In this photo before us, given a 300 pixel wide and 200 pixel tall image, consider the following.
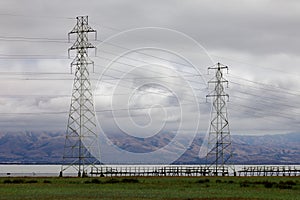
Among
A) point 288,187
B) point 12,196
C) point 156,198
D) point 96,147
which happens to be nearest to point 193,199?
point 156,198

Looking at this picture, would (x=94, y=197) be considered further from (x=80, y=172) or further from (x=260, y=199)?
(x=80, y=172)

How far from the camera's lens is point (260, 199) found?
199 ft

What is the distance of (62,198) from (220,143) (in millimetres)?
70490

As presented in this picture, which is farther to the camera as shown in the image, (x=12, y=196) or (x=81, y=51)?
(x=81, y=51)

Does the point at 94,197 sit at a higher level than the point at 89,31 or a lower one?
lower

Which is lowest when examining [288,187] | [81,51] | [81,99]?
[288,187]

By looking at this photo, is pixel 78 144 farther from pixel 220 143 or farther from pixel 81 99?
pixel 220 143

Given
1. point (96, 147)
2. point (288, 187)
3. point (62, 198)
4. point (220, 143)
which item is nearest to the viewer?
point (62, 198)

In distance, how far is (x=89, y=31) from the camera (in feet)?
378

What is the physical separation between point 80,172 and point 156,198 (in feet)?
198

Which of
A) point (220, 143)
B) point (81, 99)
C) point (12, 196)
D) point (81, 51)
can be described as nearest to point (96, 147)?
point (81, 99)

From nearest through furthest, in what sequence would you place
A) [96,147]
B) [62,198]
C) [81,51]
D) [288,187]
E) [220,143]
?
[62,198]
[288,187]
[96,147]
[81,51]
[220,143]

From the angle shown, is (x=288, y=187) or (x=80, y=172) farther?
(x=80, y=172)

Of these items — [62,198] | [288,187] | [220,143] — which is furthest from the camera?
[220,143]
